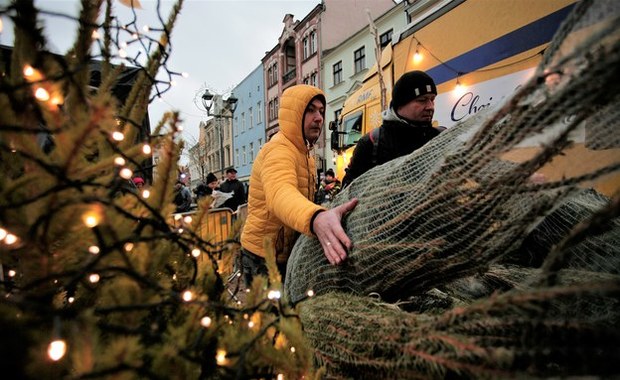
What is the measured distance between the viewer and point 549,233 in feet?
3.93

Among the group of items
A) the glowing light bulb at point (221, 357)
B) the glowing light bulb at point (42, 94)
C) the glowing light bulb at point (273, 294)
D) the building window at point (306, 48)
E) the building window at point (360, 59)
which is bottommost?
the glowing light bulb at point (221, 357)

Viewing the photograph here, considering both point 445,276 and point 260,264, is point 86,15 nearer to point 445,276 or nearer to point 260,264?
point 445,276

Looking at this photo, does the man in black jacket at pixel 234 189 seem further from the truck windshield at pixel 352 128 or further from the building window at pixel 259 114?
the building window at pixel 259 114

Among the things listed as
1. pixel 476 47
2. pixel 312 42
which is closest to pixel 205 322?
pixel 476 47

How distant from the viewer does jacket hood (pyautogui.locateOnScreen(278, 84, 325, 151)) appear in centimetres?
178

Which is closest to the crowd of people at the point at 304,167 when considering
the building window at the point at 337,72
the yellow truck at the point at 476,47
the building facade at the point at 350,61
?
the yellow truck at the point at 476,47

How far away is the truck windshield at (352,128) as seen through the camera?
24.3ft

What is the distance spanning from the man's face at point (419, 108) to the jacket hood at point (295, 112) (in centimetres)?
75

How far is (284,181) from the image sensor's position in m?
1.44

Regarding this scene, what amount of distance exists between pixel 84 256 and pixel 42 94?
12.0 inches

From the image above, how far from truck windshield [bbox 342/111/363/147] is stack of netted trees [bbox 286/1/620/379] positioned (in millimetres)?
6207

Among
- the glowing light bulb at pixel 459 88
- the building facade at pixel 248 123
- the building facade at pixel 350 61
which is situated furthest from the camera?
the building facade at pixel 248 123

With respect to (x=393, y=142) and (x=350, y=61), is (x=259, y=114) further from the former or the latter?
(x=393, y=142)

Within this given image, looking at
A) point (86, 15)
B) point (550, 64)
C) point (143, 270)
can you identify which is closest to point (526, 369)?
point (550, 64)
